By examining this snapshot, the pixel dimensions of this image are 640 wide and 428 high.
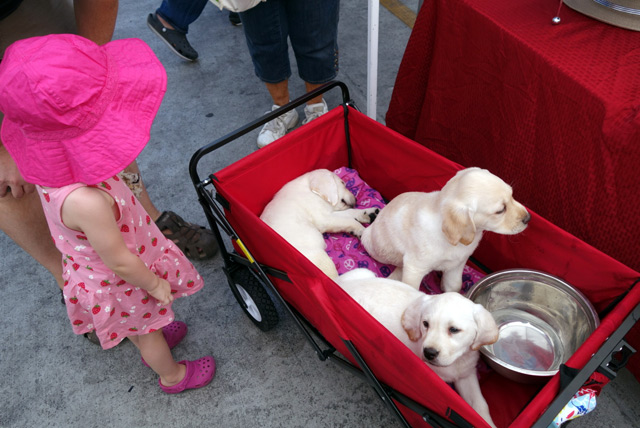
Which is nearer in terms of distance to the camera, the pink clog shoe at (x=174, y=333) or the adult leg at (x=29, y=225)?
the adult leg at (x=29, y=225)

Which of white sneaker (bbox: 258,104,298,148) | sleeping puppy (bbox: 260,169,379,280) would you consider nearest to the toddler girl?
sleeping puppy (bbox: 260,169,379,280)

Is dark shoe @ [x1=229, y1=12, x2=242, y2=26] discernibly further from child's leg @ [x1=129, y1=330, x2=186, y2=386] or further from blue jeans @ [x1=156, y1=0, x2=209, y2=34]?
child's leg @ [x1=129, y1=330, x2=186, y2=386]

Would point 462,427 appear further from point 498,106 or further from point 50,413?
point 50,413

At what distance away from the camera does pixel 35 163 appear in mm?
1163

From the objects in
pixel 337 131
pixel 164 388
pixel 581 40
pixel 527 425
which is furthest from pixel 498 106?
pixel 164 388

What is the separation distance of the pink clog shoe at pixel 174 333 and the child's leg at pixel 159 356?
0.18m

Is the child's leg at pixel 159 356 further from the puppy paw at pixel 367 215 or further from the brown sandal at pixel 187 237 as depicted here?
the puppy paw at pixel 367 215

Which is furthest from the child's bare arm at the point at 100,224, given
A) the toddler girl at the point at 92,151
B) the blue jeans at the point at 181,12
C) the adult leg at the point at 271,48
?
the blue jeans at the point at 181,12

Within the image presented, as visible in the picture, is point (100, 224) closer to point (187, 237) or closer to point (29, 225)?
point (29, 225)

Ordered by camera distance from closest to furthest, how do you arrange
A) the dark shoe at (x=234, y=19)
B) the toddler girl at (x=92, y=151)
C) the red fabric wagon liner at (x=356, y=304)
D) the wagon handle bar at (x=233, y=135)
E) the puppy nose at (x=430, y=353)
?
the toddler girl at (x=92, y=151) < the red fabric wagon liner at (x=356, y=304) < the puppy nose at (x=430, y=353) < the wagon handle bar at (x=233, y=135) < the dark shoe at (x=234, y=19)

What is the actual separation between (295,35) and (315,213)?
1.07 m

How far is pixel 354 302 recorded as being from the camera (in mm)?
1273

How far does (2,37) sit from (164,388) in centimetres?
144

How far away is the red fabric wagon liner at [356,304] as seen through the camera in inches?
46.3
